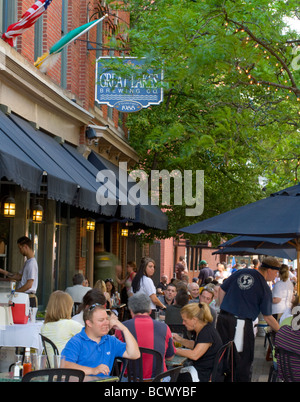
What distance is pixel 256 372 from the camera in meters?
13.4

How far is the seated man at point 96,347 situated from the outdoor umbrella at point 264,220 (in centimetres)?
204

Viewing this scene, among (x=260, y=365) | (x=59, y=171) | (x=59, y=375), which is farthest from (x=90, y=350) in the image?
(x=260, y=365)

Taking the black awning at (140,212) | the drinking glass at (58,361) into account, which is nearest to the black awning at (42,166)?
the black awning at (140,212)

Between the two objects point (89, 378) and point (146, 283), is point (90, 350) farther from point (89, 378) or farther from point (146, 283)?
point (146, 283)

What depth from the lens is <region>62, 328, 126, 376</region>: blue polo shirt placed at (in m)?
6.41

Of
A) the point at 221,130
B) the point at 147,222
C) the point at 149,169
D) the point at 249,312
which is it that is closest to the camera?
the point at 249,312

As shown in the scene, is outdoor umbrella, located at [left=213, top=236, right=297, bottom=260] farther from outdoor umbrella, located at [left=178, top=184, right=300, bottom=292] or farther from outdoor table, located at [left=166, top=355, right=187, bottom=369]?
outdoor table, located at [left=166, top=355, right=187, bottom=369]

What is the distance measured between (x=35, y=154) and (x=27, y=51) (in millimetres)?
3717

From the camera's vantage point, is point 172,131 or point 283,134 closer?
point 172,131

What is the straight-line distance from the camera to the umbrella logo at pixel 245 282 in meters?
9.77

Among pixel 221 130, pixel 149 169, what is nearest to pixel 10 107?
pixel 221 130

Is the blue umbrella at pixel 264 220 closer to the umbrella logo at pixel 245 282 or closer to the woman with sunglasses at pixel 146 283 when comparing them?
the umbrella logo at pixel 245 282
